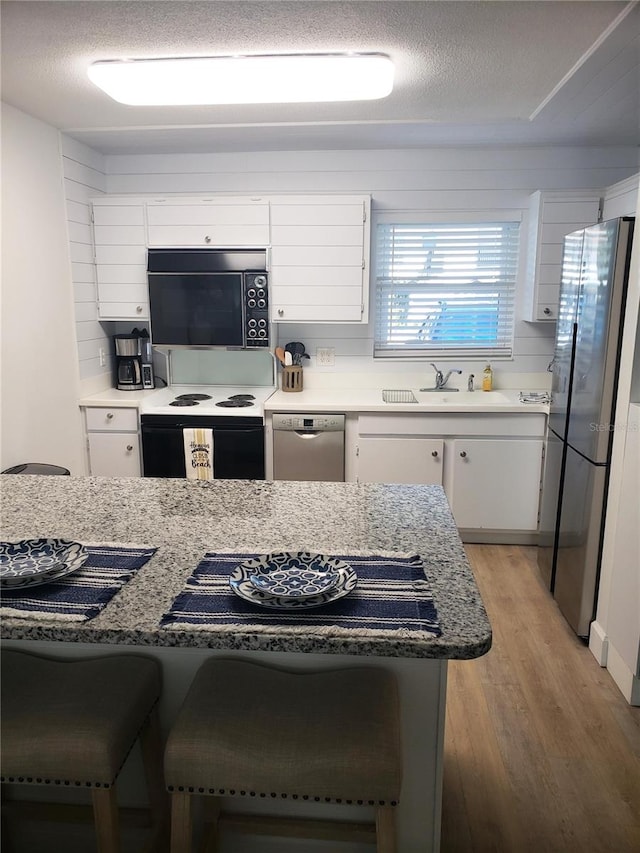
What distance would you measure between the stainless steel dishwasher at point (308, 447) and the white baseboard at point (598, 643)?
165 centimetres

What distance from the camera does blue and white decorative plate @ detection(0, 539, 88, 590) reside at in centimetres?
139

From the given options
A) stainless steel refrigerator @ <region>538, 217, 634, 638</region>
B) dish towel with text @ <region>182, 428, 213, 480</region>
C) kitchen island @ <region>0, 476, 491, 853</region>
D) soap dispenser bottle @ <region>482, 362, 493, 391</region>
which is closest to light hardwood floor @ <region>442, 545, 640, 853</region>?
stainless steel refrigerator @ <region>538, 217, 634, 638</region>

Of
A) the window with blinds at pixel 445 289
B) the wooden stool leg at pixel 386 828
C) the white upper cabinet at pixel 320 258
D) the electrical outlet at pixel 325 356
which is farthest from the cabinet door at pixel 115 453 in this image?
the wooden stool leg at pixel 386 828

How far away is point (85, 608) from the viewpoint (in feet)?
4.27

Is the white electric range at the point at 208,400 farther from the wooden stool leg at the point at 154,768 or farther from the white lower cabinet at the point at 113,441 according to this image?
the wooden stool leg at the point at 154,768

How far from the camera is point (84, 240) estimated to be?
388 centimetres

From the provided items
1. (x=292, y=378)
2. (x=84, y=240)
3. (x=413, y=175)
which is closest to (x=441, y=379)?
(x=292, y=378)

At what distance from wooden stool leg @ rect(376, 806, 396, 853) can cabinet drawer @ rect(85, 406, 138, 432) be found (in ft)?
9.83

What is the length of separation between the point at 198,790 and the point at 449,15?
2.41 meters

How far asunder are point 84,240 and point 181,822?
11.5ft

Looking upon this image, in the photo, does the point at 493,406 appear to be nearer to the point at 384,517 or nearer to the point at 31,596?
the point at 384,517

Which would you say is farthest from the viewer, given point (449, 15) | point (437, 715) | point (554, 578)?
point (554, 578)

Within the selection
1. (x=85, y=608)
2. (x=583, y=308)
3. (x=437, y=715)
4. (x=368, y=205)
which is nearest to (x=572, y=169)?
(x=368, y=205)

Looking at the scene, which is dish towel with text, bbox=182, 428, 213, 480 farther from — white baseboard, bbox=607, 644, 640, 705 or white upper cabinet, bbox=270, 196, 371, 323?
white baseboard, bbox=607, 644, 640, 705
